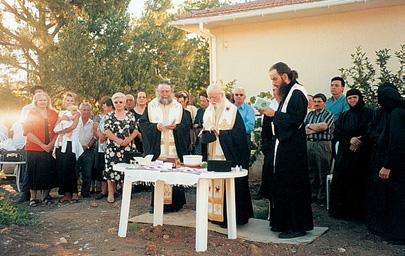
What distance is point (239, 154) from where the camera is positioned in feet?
21.3

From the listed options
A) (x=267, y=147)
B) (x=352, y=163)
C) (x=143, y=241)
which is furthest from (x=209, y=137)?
(x=352, y=163)

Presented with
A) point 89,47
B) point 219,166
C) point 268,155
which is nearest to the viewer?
point 219,166

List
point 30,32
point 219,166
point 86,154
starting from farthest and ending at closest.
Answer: point 30,32
point 86,154
point 219,166

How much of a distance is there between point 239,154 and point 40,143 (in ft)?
11.8

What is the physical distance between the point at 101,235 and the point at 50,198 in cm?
296

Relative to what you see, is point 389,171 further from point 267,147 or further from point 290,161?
point 267,147

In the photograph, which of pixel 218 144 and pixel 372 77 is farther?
pixel 372 77

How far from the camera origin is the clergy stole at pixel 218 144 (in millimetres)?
6508

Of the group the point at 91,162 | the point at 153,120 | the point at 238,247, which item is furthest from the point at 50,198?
the point at 238,247

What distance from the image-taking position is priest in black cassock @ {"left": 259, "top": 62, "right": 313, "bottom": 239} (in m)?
5.98

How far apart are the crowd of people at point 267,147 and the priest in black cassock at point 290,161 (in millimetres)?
12

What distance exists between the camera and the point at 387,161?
19.4ft

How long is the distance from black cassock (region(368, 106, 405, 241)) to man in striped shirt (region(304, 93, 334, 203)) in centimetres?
156

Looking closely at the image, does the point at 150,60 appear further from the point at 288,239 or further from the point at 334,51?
the point at 288,239
